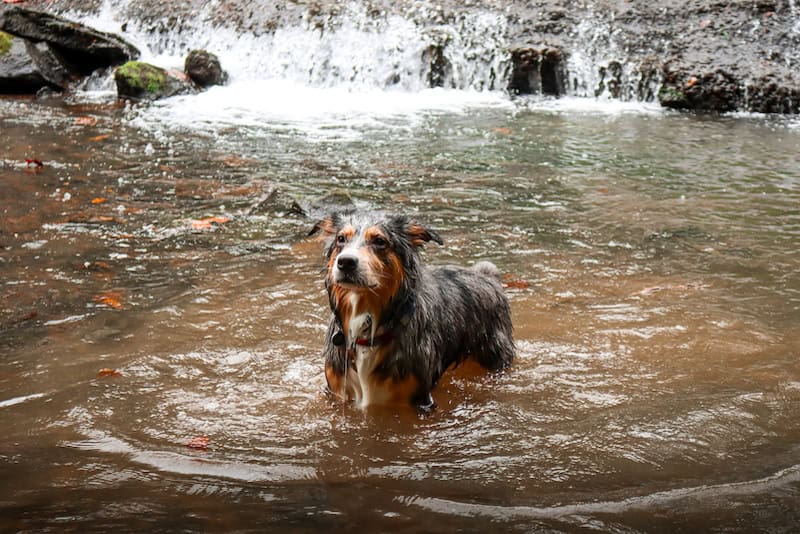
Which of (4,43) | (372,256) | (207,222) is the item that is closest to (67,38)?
(4,43)

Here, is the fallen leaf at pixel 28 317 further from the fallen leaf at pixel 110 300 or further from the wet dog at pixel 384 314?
the wet dog at pixel 384 314

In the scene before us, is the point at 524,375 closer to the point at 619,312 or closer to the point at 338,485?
the point at 619,312

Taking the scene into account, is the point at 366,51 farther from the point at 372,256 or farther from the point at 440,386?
the point at 372,256

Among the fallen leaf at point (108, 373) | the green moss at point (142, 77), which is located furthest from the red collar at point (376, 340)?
the green moss at point (142, 77)

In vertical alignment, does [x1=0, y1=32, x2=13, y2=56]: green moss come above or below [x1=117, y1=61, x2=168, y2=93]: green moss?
above

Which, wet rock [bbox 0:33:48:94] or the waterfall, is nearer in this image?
wet rock [bbox 0:33:48:94]

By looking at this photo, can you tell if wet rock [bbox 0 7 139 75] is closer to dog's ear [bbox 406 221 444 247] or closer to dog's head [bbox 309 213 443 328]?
dog's head [bbox 309 213 443 328]

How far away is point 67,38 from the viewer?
1781cm

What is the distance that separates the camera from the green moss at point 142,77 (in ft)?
51.0

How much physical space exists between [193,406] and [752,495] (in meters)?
3.08

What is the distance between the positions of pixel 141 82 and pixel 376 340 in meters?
13.1

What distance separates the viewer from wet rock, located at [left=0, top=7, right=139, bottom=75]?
17.7 m

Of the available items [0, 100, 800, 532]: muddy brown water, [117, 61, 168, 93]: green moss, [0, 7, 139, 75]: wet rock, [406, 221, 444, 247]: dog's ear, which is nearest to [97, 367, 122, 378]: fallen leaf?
[0, 100, 800, 532]: muddy brown water

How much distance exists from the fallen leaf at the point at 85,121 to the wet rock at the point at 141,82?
84.2 inches
